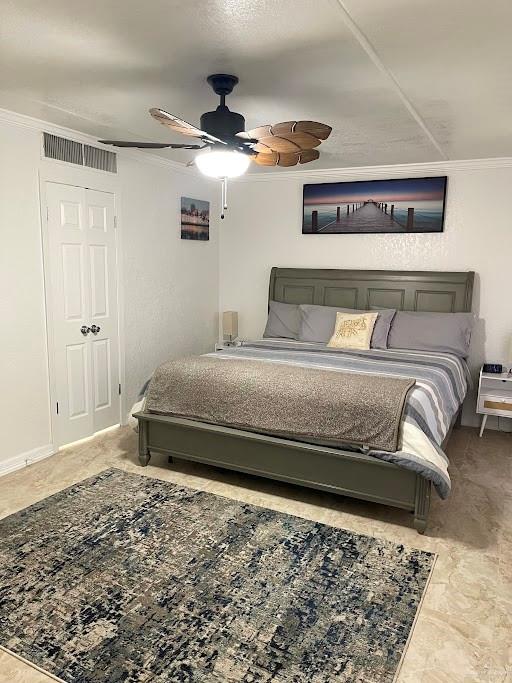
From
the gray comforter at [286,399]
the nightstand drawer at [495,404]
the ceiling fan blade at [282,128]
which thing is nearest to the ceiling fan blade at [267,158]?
the ceiling fan blade at [282,128]

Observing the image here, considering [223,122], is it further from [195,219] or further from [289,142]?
[195,219]

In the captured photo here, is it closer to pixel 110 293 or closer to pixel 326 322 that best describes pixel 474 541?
pixel 326 322

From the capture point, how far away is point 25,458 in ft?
12.4

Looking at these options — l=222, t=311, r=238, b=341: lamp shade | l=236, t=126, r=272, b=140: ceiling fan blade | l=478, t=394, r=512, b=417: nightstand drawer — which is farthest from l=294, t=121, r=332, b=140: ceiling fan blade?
l=222, t=311, r=238, b=341: lamp shade

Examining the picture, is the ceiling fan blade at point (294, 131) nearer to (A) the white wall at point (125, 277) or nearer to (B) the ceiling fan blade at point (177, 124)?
(B) the ceiling fan blade at point (177, 124)

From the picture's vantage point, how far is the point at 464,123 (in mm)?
3441

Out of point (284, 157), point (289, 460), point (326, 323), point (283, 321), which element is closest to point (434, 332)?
point (326, 323)

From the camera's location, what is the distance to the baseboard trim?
364cm

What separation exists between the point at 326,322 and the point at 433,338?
995 mm

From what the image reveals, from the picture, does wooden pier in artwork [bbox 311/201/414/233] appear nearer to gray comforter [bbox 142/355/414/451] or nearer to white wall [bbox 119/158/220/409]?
white wall [bbox 119/158/220/409]

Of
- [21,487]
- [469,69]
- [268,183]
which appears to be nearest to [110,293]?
[21,487]

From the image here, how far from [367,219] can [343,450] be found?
2.85 m

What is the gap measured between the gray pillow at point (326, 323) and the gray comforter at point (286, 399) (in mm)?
1213

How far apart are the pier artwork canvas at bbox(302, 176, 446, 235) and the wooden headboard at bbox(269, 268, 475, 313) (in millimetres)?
445
